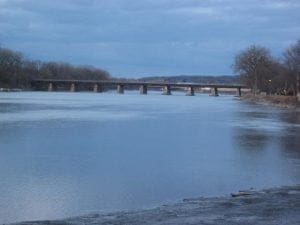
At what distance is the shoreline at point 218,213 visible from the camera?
13.0 metres

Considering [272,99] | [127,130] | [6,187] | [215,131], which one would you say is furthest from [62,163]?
[272,99]

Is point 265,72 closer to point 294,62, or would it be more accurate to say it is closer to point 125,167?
point 294,62

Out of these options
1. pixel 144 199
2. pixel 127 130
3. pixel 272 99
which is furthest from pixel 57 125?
pixel 272 99

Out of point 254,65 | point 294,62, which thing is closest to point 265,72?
point 254,65

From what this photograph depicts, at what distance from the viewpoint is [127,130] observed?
44312 mm

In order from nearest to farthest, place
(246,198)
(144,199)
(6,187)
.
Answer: (246,198) < (144,199) < (6,187)

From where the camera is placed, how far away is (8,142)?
111 feet

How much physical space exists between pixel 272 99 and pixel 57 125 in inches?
2715

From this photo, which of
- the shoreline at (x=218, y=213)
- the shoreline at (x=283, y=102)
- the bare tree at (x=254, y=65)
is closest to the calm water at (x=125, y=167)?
the shoreline at (x=218, y=213)

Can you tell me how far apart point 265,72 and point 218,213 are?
396 ft

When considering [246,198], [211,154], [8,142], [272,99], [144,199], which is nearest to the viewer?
[246,198]

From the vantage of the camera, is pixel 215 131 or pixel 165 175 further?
pixel 215 131

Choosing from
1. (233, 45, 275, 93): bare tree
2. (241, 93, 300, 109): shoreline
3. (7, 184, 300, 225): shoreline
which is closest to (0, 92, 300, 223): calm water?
(7, 184, 300, 225): shoreline

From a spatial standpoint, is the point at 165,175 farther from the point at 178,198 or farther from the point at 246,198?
the point at 246,198
